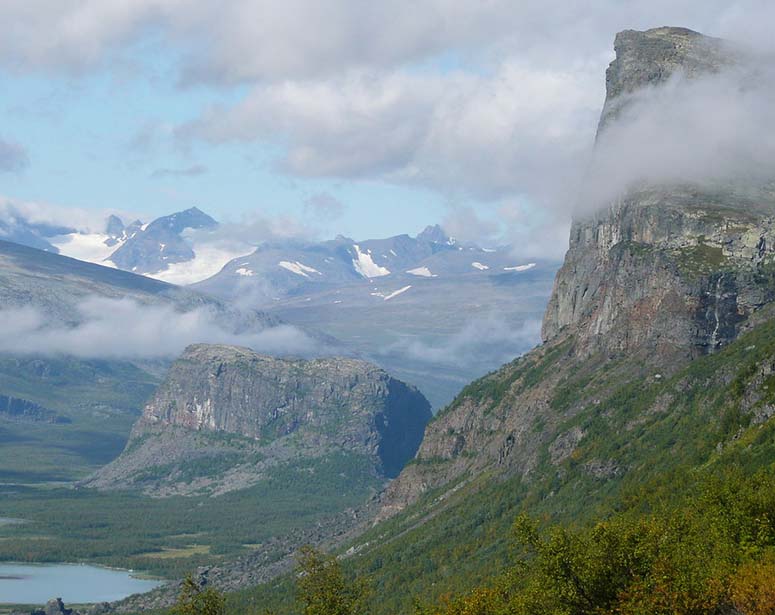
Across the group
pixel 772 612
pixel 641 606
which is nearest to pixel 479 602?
pixel 641 606

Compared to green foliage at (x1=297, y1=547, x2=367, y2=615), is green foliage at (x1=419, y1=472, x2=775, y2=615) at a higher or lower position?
higher

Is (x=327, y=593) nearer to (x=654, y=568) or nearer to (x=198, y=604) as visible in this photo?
(x=198, y=604)

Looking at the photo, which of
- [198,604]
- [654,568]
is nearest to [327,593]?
[198,604]

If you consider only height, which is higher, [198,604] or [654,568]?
[654,568]

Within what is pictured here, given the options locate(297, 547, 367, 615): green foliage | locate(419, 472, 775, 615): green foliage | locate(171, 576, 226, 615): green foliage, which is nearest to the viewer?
locate(419, 472, 775, 615): green foliage

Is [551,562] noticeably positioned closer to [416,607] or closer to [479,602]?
→ [479,602]

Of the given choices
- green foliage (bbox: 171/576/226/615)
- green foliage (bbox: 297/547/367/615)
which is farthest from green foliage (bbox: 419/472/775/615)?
green foliage (bbox: 171/576/226/615)

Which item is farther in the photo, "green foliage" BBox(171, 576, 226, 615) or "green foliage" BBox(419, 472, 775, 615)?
"green foliage" BBox(171, 576, 226, 615)

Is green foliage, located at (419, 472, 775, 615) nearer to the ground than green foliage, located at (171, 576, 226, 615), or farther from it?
farther from it

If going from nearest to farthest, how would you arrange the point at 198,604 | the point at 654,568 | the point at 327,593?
the point at 654,568, the point at 198,604, the point at 327,593

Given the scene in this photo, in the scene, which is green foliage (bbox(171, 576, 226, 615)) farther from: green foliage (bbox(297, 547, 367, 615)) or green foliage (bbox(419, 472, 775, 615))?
green foliage (bbox(419, 472, 775, 615))

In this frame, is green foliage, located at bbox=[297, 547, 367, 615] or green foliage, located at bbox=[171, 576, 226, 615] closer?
green foliage, located at bbox=[171, 576, 226, 615]

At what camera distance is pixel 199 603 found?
147625 millimetres

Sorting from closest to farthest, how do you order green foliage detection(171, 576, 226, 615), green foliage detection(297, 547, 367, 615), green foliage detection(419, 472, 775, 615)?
green foliage detection(419, 472, 775, 615) → green foliage detection(171, 576, 226, 615) → green foliage detection(297, 547, 367, 615)
